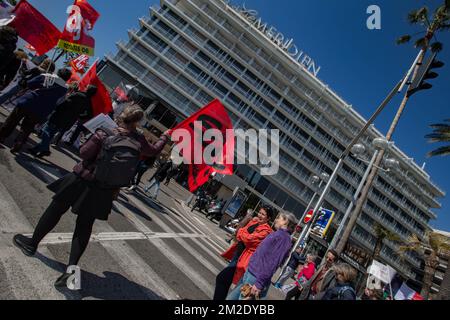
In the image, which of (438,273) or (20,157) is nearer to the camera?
(20,157)

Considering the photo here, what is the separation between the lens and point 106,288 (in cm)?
281

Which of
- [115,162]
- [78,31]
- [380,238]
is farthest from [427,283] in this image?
[78,31]

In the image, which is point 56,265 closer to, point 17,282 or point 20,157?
point 17,282

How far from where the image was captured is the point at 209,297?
4012 mm

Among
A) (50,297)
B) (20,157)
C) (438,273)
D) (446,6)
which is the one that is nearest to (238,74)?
(446,6)

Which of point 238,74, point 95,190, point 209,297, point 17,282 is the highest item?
point 238,74

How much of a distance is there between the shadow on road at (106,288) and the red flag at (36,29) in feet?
27.0

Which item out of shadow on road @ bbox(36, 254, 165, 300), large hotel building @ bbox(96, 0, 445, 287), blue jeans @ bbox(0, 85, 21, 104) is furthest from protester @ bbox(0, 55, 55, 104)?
large hotel building @ bbox(96, 0, 445, 287)

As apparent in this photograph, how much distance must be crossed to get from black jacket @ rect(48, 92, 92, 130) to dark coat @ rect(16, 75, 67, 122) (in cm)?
61

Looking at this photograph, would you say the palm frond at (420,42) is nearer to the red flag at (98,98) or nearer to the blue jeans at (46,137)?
the red flag at (98,98)

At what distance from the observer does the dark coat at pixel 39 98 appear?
5348mm

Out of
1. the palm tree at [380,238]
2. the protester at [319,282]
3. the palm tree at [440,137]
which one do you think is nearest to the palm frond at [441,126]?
the palm tree at [440,137]

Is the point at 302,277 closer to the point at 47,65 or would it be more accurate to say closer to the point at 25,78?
the point at 25,78

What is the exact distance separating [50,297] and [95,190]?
92 cm
